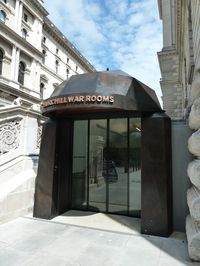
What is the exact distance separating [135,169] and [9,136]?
346cm

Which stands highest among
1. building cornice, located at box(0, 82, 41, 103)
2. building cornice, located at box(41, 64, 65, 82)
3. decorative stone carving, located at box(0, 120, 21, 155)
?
building cornice, located at box(41, 64, 65, 82)

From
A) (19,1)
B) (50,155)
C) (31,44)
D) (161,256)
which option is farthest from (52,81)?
(161,256)

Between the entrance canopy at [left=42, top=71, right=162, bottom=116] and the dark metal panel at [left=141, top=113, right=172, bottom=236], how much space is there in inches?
17.3

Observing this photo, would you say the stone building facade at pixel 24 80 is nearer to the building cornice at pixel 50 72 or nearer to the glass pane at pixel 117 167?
the building cornice at pixel 50 72

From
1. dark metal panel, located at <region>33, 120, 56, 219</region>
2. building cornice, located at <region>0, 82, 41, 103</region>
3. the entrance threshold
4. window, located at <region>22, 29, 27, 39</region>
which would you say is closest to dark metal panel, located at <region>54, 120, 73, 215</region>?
dark metal panel, located at <region>33, 120, 56, 219</region>

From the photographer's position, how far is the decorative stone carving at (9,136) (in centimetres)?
566

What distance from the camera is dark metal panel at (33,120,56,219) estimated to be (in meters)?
5.79

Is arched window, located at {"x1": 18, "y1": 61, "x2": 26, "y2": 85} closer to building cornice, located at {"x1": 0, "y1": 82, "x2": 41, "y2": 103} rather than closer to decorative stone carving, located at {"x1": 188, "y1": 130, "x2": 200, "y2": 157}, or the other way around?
building cornice, located at {"x1": 0, "y1": 82, "x2": 41, "y2": 103}

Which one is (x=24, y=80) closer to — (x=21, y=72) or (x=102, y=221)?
(x=21, y=72)

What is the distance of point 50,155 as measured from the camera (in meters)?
5.95

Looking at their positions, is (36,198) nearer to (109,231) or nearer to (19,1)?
(109,231)

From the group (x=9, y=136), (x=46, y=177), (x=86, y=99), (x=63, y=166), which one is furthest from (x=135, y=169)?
(x=9, y=136)

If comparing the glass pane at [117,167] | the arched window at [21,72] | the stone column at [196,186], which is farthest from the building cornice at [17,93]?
the stone column at [196,186]

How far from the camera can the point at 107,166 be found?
654 centimetres
